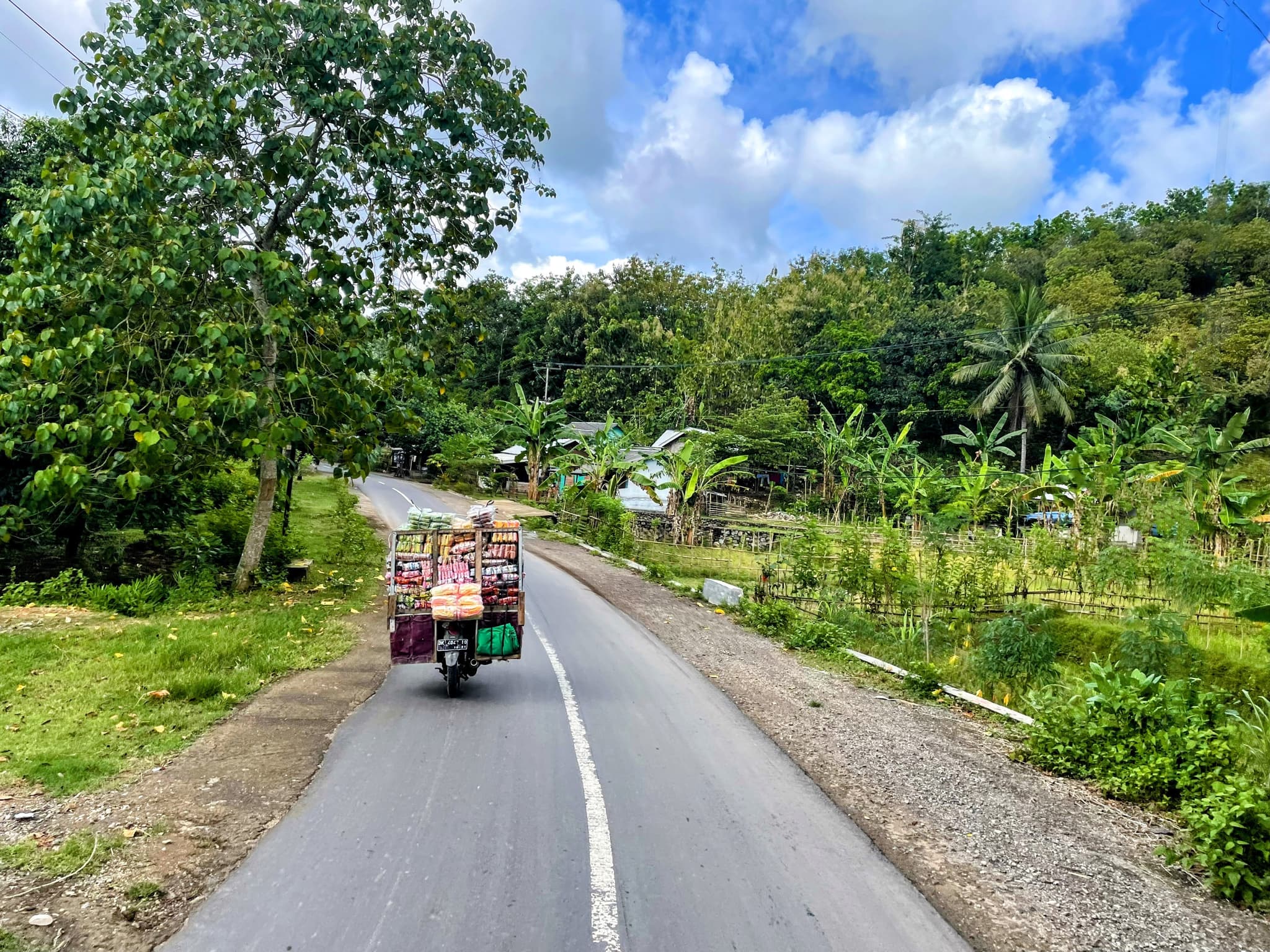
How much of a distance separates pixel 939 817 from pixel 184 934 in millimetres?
4822

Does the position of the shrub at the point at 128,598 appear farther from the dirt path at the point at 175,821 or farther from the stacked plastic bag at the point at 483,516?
the stacked plastic bag at the point at 483,516

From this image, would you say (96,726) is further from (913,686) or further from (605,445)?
(605,445)

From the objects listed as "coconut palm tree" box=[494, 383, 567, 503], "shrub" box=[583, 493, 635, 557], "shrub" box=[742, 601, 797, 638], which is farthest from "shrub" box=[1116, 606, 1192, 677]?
"coconut palm tree" box=[494, 383, 567, 503]

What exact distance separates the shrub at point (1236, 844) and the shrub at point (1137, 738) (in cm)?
98

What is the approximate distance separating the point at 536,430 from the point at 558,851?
30409 mm

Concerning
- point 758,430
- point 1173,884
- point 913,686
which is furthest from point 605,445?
point 1173,884

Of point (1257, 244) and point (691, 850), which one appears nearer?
point (691, 850)

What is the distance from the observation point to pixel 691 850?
4.75m

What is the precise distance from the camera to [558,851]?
4.63 metres

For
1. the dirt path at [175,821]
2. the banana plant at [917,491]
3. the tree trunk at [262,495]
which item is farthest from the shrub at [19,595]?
the banana plant at [917,491]

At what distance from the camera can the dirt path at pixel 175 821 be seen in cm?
376

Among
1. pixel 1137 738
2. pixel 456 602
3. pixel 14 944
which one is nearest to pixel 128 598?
pixel 456 602

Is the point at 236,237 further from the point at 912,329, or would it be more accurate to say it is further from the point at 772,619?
the point at 912,329

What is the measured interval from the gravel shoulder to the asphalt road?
30 cm
